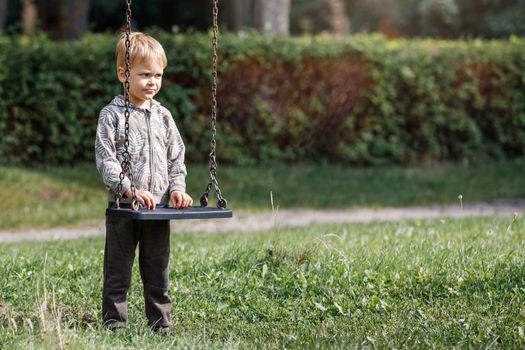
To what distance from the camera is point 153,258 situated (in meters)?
5.25

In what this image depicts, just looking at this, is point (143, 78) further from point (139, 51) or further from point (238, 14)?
point (238, 14)

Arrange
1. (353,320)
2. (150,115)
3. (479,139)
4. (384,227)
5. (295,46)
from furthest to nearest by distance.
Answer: (479,139), (295,46), (384,227), (353,320), (150,115)

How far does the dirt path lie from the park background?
270mm

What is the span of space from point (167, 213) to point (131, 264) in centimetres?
68

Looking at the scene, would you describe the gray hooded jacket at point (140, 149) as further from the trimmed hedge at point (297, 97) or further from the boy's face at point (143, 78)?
the trimmed hedge at point (297, 97)

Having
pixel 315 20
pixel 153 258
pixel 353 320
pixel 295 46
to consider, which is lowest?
pixel 353 320

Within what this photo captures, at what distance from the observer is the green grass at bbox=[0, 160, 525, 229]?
1134 cm

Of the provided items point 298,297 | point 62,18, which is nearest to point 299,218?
point 298,297

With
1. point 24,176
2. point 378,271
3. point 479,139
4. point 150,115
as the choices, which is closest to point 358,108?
point 479,139

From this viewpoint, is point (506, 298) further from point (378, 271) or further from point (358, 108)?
point (358, 108)

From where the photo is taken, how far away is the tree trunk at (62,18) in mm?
17859

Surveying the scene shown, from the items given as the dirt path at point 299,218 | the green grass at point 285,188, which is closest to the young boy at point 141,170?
the dirt path at point 299,218

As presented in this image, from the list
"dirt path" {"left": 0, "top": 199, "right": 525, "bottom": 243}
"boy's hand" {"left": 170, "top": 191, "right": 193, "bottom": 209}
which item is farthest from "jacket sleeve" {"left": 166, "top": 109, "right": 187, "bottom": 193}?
"dirt path" {"left": 0, "top": 199, "right": 525, "bottom": 243}

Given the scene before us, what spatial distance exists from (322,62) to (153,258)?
9.91 m
